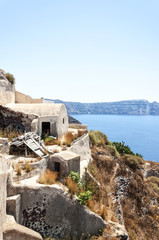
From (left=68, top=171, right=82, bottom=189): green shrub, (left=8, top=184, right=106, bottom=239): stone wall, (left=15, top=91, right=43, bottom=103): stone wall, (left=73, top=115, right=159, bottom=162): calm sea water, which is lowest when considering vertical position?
(left=73, top=115, right=159, bottom=162): calm sea water

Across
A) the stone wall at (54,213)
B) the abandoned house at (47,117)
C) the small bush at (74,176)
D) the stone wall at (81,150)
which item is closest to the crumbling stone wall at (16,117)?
the abandoned house at (47,117)

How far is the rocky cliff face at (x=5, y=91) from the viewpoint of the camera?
1614 cm

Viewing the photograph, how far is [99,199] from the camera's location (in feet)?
33.3

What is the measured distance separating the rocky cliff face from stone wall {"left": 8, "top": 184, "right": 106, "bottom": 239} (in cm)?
1104

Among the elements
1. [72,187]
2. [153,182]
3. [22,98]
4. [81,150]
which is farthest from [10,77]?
[153,182]

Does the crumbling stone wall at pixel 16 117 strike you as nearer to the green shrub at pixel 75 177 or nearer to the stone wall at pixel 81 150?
the stone wall at pixel 81 150

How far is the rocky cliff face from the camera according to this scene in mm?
16142

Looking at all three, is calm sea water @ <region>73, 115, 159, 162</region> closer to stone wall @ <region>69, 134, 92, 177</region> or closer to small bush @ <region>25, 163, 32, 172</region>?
stone wall @ <region>69, 134, 92, 177</region>

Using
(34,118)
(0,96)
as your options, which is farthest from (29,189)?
(0,96)

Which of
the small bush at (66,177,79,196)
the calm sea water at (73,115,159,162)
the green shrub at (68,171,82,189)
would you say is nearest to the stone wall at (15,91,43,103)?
the green shrub at (68,171,82,189)

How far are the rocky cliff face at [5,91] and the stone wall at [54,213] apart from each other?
11043 mm

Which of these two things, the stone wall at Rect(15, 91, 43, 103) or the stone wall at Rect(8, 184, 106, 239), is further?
the stone wall at Rect(15, 91, 43, 103)

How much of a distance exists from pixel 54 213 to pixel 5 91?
12762 millimetres

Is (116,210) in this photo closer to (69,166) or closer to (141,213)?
(141,213)
